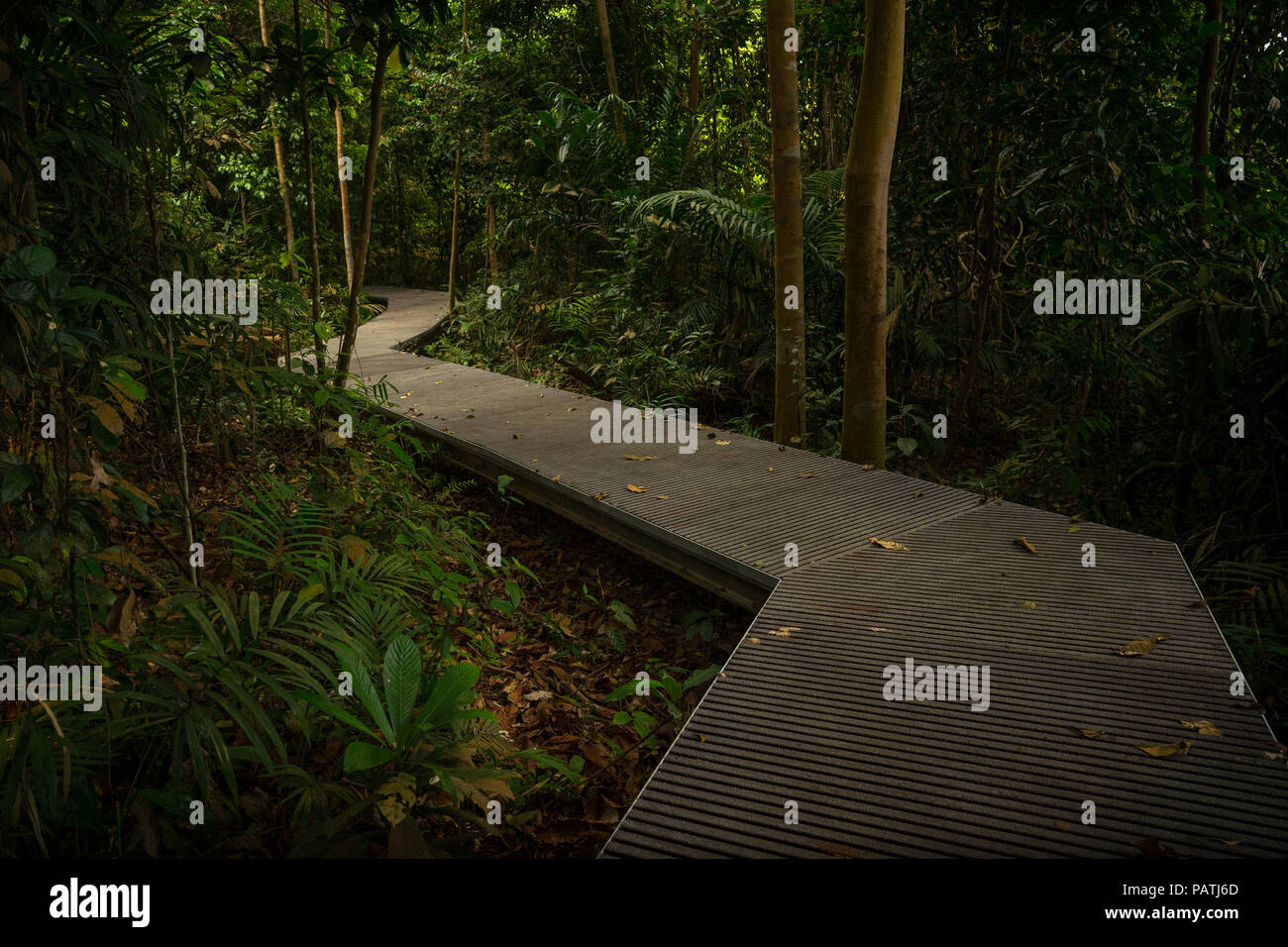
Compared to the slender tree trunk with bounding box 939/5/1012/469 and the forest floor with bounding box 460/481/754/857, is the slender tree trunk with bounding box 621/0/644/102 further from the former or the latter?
the forest floor with bounding box 460/481/754/857

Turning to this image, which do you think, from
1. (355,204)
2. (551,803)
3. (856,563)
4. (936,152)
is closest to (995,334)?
(936,152)

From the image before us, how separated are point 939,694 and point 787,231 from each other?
3.72 meters

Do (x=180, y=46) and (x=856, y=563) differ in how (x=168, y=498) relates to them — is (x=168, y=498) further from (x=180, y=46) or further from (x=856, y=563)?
(x=856, y=563)

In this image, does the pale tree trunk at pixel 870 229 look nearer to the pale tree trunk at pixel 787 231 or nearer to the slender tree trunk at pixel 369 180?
the pale tree trunk at pixel 787 231

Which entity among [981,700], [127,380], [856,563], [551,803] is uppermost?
[127,380]

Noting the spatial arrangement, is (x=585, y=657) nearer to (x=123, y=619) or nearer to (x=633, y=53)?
(x=123, y=619)

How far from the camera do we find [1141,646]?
3045 millimetres

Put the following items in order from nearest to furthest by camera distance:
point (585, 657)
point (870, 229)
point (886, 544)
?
1. point (886, 544)
2. point (585, 657)
3. point (870, 229)

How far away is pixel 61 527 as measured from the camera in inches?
97.6

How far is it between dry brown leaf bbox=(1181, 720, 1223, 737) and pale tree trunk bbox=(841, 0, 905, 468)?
293 centimetres

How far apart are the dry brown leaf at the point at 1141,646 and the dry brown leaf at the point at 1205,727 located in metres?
0.43

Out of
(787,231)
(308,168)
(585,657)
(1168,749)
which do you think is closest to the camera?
(1168,749)

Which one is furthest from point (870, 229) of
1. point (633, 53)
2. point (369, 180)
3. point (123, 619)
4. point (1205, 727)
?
point (633, 53)

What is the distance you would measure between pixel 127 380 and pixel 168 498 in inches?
56.4
